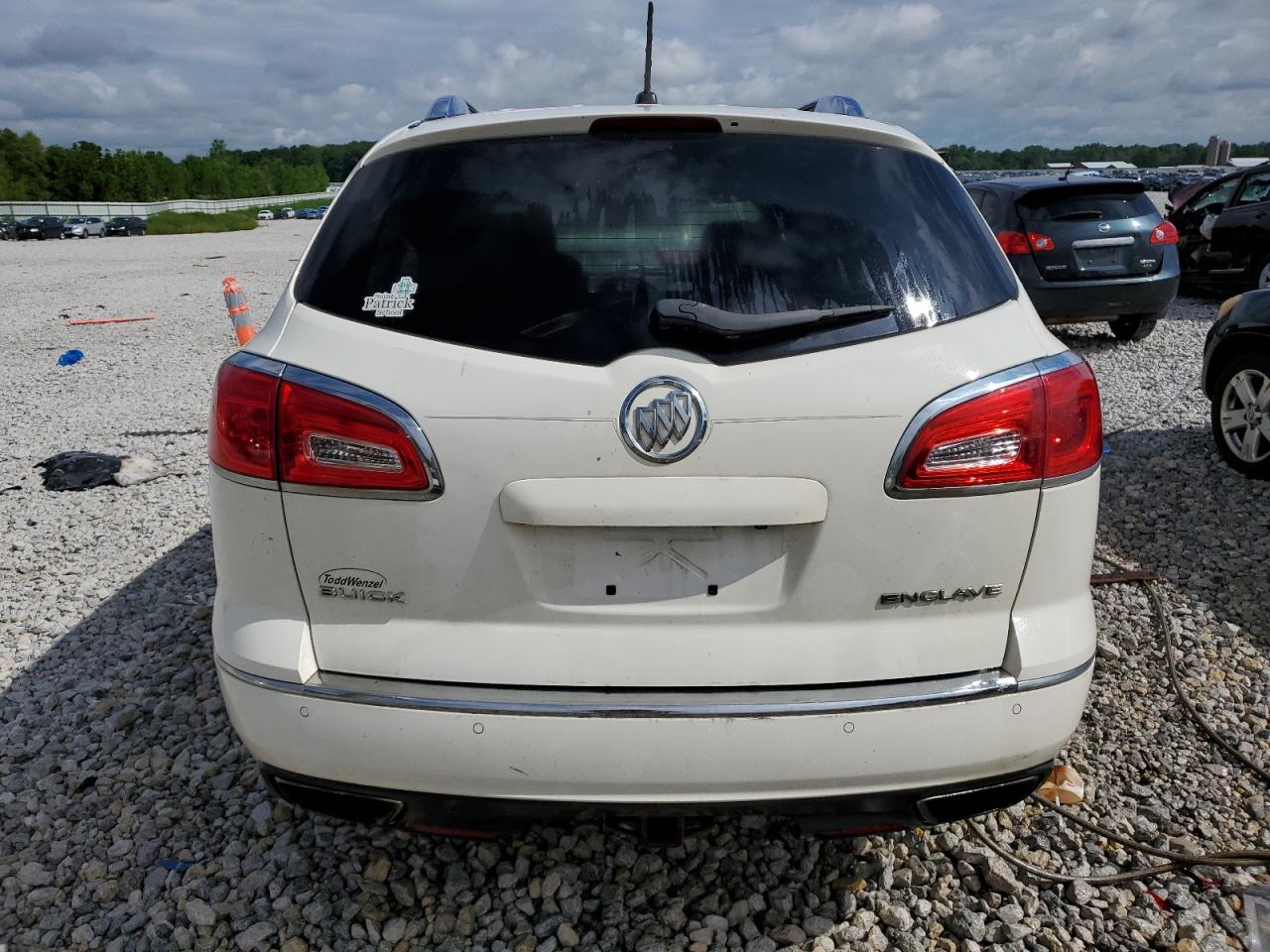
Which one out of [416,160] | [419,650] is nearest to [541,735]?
[419,650]

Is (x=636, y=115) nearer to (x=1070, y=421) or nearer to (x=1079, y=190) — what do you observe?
(x=1070, y=421)

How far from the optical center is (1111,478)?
6059 millimetres

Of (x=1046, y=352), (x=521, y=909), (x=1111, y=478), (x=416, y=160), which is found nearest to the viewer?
(x=1046, y=352)

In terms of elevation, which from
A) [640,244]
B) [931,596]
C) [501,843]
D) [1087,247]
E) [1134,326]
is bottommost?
[1134,326]

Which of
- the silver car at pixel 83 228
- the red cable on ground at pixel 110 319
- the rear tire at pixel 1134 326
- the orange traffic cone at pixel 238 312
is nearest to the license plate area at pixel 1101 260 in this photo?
the rear tire at pixel 1134 326

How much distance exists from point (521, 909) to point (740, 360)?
1581 mm

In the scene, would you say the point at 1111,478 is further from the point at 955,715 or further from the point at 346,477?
the point at 346,477

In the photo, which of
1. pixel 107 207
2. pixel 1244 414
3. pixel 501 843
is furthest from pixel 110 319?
pixel 107 207

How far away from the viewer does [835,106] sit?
272cm

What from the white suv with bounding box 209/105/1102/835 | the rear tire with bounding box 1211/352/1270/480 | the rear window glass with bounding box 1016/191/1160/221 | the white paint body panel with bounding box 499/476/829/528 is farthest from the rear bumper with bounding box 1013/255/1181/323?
the white paint body panel with bounding box 499/476/829/528

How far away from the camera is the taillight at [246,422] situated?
6.66 ft

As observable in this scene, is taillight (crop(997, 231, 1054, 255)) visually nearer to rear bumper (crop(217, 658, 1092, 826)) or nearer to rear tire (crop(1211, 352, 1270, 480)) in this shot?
rear tire (crop(1211, 352, 1270, 480))

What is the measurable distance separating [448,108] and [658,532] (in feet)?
4.95

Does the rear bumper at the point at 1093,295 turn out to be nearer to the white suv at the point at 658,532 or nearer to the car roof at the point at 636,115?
the car roof at the point at 636,115
